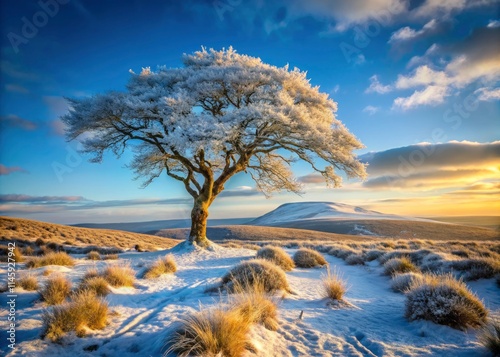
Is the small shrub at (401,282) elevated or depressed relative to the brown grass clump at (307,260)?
elevated

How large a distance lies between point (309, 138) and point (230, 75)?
16.8ft

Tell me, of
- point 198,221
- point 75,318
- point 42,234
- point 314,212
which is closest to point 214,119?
point 198,221

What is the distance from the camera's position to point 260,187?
1875 cm

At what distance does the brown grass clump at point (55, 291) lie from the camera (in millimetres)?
5101

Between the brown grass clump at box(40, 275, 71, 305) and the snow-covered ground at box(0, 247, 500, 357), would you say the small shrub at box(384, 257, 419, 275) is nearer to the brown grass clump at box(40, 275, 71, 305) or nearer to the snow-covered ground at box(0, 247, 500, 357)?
the snow-covered ground at box(0, 247, 500, 357)

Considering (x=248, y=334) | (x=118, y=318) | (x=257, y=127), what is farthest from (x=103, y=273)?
(x=257, y=127)

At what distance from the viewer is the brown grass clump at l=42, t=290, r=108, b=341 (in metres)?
3.78

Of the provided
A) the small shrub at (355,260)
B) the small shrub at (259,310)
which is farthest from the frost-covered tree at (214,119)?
the small shrub at (259,310)

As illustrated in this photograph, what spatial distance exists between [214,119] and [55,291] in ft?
30.3

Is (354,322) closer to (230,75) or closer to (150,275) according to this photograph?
(150,275)

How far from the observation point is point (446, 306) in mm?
4664

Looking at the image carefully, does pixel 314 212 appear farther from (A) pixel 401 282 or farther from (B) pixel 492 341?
(B) pixel 492 341

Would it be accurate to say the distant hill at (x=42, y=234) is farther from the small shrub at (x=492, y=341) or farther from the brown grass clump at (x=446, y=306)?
the small shrub at (x=492, y=341)

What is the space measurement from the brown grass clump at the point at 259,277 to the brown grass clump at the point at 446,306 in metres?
2.79
